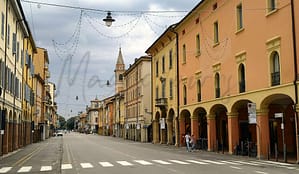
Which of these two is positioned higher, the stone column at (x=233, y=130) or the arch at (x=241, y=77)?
the arch at (x=241, y=77)

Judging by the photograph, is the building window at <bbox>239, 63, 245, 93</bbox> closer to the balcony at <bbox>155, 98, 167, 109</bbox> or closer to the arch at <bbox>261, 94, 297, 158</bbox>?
the arch at <bbox>261, 94, 297, 158</bbox>

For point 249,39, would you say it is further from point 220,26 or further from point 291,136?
point 291,136

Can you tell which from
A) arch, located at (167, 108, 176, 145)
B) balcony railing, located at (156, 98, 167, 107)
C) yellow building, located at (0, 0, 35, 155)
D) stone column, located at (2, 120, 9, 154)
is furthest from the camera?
balcony railing, located at (156, 98, 167, 107)

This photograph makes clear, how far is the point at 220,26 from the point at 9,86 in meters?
17.0

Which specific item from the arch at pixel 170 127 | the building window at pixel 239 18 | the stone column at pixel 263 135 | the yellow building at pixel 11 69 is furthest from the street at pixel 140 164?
the arch at pixel 170 127

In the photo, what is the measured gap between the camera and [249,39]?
91.1 feet

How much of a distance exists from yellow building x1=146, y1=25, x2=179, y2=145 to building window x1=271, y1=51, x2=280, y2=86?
64.0ft

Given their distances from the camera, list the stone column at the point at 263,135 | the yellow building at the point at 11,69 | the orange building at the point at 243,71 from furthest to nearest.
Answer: the yellow building at the point at 11,69, the stone column at the point at 263,135, the orange building at the point at 243,71

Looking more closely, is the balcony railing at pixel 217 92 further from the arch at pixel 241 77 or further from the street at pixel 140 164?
the street at pixel 140 164

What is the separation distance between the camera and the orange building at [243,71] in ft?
78.4

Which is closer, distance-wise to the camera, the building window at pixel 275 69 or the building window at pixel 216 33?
the building window at pixel 275 69

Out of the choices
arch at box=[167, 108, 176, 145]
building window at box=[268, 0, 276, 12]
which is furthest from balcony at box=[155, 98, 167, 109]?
building window at box=[268, 0, 276, 12]

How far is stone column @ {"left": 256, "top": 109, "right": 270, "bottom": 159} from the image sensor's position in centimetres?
2622

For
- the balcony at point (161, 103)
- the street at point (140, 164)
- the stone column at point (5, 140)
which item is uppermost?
the balcony at point (161, 103)
